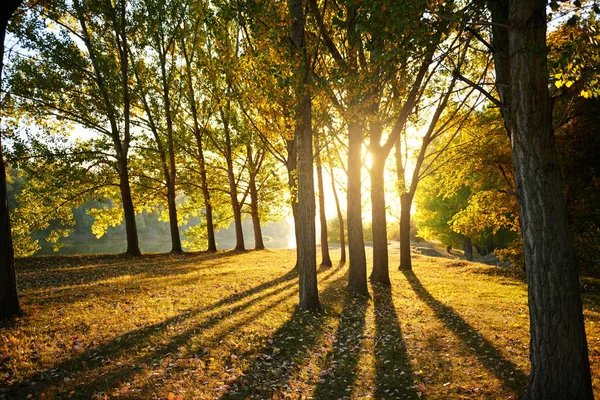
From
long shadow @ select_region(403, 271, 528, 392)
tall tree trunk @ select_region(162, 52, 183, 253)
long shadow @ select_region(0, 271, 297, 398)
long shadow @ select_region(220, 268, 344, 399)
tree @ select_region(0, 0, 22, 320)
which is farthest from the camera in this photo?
tall tree trunk @ select_region(162, 52, 183, 253)

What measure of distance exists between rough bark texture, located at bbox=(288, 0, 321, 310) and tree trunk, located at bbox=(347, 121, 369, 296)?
2.99 m

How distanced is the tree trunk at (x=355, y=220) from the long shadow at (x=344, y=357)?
153 centimetres

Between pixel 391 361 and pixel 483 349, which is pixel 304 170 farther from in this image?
pixel 483 349

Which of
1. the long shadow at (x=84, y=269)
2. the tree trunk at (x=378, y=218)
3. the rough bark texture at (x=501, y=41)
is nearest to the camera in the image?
the rough bark texture at (x=501, y=41)

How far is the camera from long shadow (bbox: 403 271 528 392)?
5516 millimetres

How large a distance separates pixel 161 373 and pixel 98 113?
60.0 feet

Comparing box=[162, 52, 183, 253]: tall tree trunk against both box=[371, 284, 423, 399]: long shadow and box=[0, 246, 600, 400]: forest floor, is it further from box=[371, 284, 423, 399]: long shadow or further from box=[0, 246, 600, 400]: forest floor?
box=[371, 284, 423, 399]: long shadow

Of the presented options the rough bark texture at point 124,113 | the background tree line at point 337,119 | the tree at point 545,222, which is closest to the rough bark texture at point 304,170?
the background tree line at point 337,119

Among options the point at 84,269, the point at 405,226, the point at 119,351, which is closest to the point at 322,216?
the point at 405,226

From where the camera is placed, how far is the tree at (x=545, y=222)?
4.12 metres

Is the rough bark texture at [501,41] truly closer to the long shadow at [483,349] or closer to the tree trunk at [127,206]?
the long shadow at [483,349]

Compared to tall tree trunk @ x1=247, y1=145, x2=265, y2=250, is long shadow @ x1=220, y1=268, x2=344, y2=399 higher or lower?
lower

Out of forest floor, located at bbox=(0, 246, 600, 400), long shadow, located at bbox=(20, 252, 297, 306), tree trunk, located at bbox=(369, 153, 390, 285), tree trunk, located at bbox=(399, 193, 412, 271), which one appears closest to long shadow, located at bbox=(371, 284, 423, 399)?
forest floor, located at bbox=(0, 246, 600, 400)

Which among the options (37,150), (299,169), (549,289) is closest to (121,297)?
(299,169)
